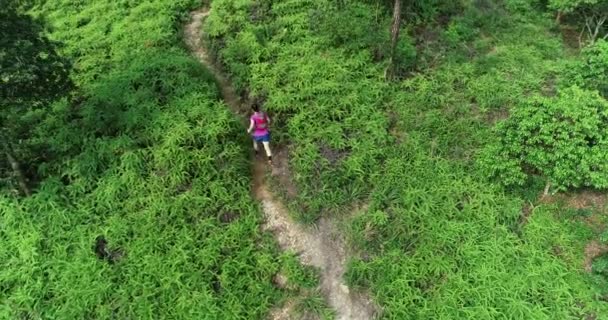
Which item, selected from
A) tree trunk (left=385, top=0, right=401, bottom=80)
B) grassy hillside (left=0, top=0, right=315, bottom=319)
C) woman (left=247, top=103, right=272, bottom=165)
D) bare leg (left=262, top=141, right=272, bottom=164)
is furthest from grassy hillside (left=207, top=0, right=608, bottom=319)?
grassy hillside (left=0, top=0, right=315, bottom=319)

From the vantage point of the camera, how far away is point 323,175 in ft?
39.2

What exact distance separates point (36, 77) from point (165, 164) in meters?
3.78

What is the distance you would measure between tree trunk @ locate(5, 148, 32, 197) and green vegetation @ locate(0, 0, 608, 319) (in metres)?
0.17

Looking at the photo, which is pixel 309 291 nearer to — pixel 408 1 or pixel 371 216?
pixel 371 216

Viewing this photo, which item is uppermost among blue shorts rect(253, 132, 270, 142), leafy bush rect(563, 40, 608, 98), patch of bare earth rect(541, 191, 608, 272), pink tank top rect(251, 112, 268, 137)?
leafy bush rect(563, 40, 608, 98)

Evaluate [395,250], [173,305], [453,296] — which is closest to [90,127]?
A: [173,305]

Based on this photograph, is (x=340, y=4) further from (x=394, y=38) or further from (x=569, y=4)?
(x=569, y=4)

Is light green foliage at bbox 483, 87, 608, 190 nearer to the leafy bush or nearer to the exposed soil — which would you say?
the exposed soil

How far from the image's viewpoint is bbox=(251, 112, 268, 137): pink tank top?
1237cm

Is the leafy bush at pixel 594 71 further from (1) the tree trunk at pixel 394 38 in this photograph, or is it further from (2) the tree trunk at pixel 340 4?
(2) the tree trunk at pixel 340 4

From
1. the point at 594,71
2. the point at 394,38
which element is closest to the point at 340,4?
the point at 394,38

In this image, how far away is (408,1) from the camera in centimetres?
1673

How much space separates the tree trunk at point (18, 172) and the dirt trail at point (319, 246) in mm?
6218

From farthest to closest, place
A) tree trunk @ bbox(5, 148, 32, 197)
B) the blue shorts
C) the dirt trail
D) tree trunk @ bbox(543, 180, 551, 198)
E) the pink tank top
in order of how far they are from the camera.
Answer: the blue shorts < the pink tank top < tree trunk @ bbox(5, 148, 32, 197) < tree trunk @ bbox(543, 180, 551, 198) < the dirt trail
